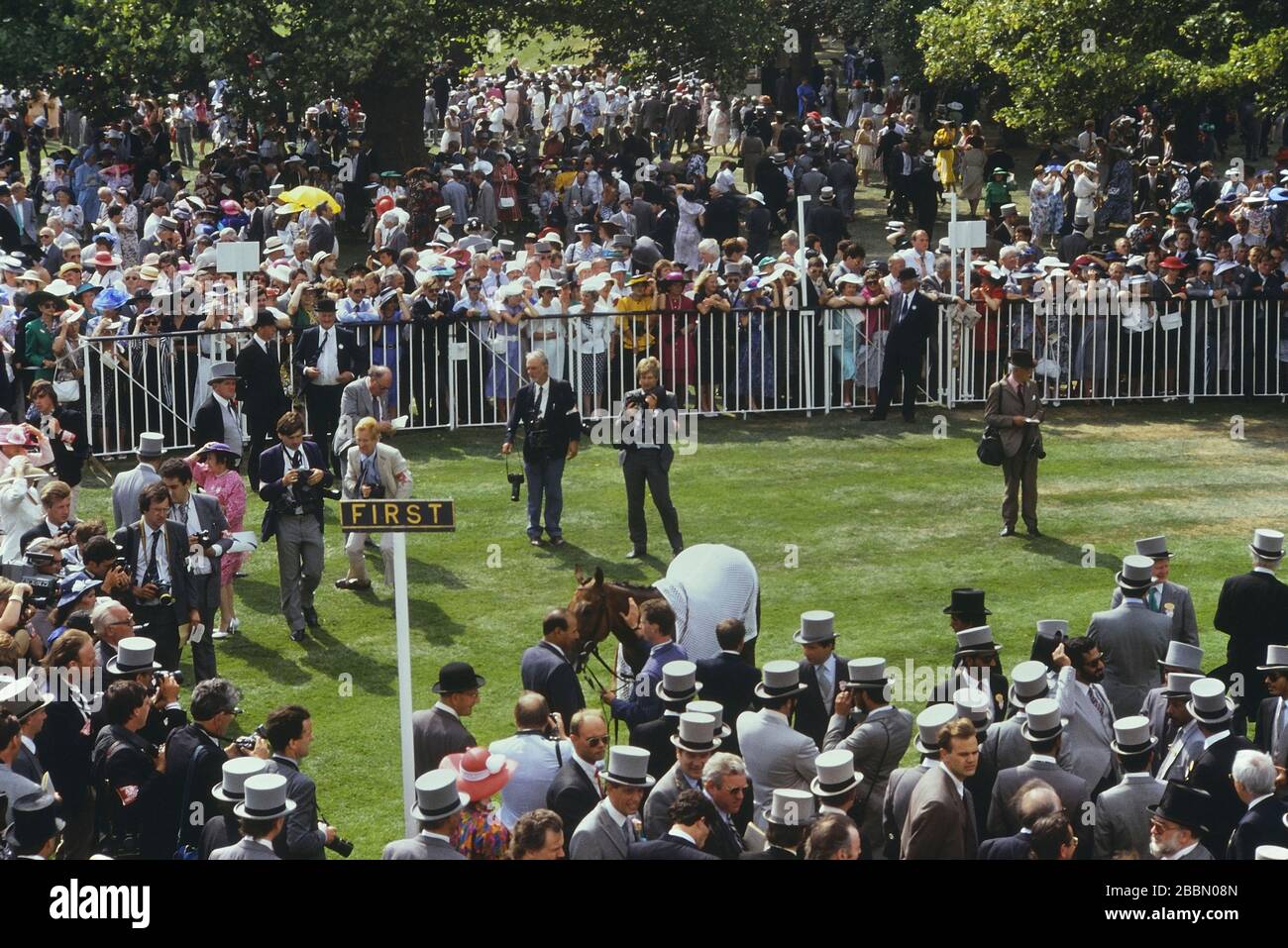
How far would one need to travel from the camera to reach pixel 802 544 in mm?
17906

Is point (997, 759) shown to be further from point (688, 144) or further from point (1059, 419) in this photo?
point (688, 144)

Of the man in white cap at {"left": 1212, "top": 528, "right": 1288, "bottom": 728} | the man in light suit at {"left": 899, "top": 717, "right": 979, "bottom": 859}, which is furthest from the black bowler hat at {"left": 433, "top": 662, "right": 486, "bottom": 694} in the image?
the man in white cap at {"left": 1212, "top": 528, "right": 1288, "bottom": 728}

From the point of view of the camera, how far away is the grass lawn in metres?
14.6

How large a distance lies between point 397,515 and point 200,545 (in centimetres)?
407

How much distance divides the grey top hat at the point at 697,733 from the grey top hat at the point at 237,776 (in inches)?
80.2

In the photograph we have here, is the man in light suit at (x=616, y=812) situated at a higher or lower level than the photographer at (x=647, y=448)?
lower

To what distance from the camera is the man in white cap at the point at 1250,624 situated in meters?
13.0

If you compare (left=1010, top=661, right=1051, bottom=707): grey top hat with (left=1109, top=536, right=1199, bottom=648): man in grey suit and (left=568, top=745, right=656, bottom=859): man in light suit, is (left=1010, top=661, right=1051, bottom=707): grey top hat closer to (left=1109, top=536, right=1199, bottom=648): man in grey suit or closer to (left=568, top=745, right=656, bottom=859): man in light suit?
A: (left=1109, top=536, right=1199, bottom=648): man in grey suit

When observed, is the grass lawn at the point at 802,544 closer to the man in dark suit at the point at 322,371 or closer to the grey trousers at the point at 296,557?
the grey trousers at the point at 296,557

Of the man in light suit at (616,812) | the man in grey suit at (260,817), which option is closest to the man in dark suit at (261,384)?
the man in grey suit at (260,817)

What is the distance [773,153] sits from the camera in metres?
35.6

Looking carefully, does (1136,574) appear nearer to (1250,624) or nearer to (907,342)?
(1250,624)

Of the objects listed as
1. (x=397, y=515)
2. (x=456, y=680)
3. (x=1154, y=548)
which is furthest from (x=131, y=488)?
(x=1154, y=548)
